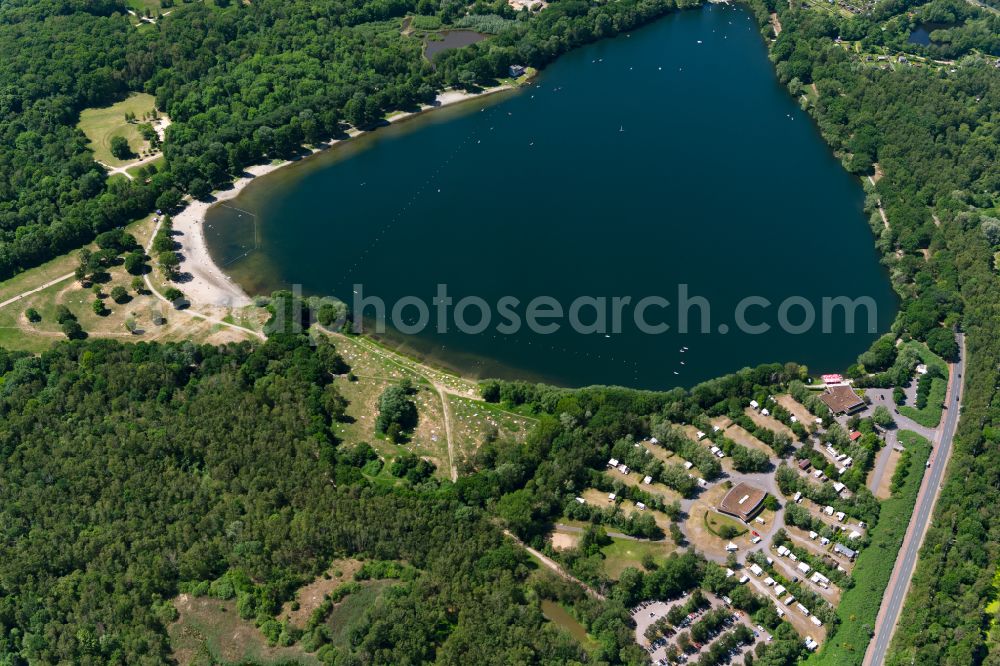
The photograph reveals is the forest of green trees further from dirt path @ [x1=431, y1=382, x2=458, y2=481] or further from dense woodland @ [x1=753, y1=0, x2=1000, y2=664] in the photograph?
dirt path @ [x1=431, y1=382, x2=458, y2=481]

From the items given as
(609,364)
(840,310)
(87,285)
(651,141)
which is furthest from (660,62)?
(87,285)

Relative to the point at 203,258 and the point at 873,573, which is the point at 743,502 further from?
the point at 203,258

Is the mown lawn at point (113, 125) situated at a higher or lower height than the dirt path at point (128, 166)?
higher

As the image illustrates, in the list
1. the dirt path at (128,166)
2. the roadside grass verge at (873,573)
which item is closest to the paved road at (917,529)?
the roadside grass verge at (873,573)

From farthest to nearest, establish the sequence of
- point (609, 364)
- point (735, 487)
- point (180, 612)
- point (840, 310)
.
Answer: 1. point (840, 310)
2. point (609, 364)
3. point (735, 487)
4. point (180, 612)

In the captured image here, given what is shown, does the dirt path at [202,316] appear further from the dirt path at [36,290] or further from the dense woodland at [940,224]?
the dense woodland at [940,224]

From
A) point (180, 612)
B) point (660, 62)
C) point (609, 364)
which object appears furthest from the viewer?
point (660, 62)

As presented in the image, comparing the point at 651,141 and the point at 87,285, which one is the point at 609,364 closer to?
the point at 651,141
